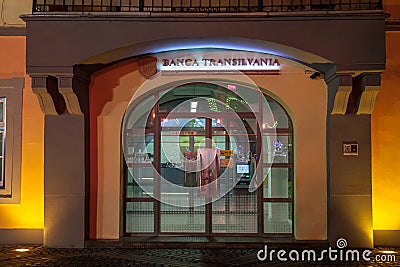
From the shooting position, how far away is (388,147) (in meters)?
10.0

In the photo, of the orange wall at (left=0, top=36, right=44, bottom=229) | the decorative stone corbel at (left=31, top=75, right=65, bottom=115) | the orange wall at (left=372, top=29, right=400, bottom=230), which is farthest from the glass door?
the orange wall at (left=372, top=29, right=400, bottom=230)

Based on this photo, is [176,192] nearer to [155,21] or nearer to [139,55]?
[139,55]

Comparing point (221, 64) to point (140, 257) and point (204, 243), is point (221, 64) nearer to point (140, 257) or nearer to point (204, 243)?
point (204, 243)

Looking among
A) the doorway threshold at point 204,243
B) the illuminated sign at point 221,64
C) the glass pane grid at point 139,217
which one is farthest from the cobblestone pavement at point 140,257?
the illuminated sign at point 221,64

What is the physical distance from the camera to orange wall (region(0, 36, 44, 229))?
10219mm

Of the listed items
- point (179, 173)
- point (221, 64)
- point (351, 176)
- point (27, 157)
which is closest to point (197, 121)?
point (179, 173)

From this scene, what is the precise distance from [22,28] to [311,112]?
18.4ft

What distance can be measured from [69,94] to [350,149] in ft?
16.5

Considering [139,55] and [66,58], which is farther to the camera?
[139,55]

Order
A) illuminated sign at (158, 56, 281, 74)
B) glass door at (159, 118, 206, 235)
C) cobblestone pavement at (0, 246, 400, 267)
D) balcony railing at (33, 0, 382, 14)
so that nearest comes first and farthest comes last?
cobblestone pavement at (0, 246, 400, 267), balcony railing at (33, 0, 382, 14), illuminated sign at (158, 56, 281, 74), glass door at (159, 118, 206, 235)

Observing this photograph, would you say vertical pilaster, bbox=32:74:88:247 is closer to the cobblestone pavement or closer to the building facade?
the building facade

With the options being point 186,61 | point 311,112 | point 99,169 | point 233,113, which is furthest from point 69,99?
point 311,112

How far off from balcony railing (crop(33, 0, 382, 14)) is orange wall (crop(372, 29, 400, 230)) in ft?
3.79

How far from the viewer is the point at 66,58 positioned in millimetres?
9172
